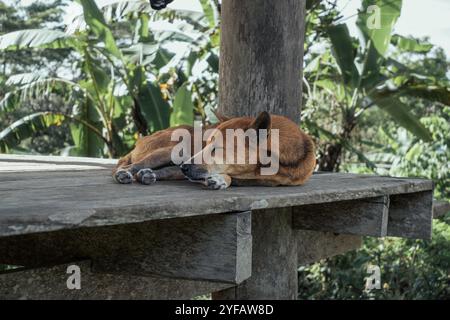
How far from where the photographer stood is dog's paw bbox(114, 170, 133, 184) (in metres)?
2.94

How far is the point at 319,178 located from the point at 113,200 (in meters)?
1.75

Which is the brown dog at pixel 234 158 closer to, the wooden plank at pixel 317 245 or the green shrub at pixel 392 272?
the wooden plank at pixel 317 245

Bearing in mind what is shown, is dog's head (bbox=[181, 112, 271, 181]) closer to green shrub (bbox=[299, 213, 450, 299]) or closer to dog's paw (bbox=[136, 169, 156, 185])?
dog's paw (bbox=[136, 169, 156, 185])

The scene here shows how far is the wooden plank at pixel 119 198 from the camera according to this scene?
180 centimetres

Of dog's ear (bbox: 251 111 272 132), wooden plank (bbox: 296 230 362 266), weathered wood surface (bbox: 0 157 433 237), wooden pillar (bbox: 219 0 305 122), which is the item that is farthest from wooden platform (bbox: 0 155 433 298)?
wooden plank (bbox: 296 230 362 266)

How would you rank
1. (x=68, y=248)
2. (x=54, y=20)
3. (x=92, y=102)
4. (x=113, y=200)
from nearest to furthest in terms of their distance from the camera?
(x=113, y=200)
(x=68, y=248)
(x=92, y=102)
(x=54, y=20)

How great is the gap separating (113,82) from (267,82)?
533 centimetres

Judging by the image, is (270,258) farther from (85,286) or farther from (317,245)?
(85,286)

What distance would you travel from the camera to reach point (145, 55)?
8.32m

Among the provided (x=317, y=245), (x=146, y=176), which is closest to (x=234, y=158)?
(x=146, y=176)

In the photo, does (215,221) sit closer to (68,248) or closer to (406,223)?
(68,248)

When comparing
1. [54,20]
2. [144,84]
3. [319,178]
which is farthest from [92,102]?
[54,20]

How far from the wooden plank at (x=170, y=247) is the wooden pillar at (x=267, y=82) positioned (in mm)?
1054

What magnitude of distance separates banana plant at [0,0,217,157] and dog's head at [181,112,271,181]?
435 centimetres
